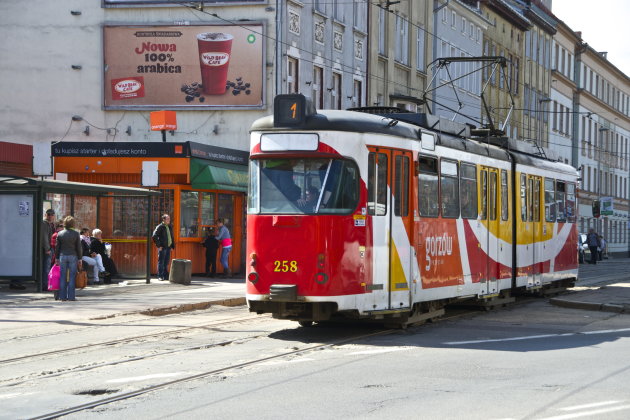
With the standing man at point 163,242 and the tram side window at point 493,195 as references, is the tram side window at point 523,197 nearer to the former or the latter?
the tram side window at point 493,195

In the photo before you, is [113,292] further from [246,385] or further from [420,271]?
[246,385]

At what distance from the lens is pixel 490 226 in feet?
67.4

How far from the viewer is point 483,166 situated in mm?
20062

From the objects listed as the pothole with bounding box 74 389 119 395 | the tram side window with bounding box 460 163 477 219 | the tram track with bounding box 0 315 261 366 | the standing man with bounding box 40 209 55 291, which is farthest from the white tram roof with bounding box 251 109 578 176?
the standing man with bounding box 40 209 55 291

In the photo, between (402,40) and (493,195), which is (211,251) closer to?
(493,195)

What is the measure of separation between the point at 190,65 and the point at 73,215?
11259 millimetres

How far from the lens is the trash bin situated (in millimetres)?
27047

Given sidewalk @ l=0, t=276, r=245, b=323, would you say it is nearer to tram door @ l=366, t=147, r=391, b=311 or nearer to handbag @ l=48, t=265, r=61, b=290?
handbag @ l=48, t=265, r=61, b=290

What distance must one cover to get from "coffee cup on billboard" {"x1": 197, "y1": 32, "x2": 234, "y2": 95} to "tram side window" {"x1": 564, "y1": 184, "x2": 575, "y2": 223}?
13556 mm

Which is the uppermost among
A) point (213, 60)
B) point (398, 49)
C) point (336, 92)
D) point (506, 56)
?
point (506, 56)

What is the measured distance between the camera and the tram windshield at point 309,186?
15195 mm

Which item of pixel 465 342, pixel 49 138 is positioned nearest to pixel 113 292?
pixel 465 342

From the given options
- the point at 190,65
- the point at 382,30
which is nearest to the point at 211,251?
the point at 190,65

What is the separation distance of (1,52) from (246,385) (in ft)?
101
